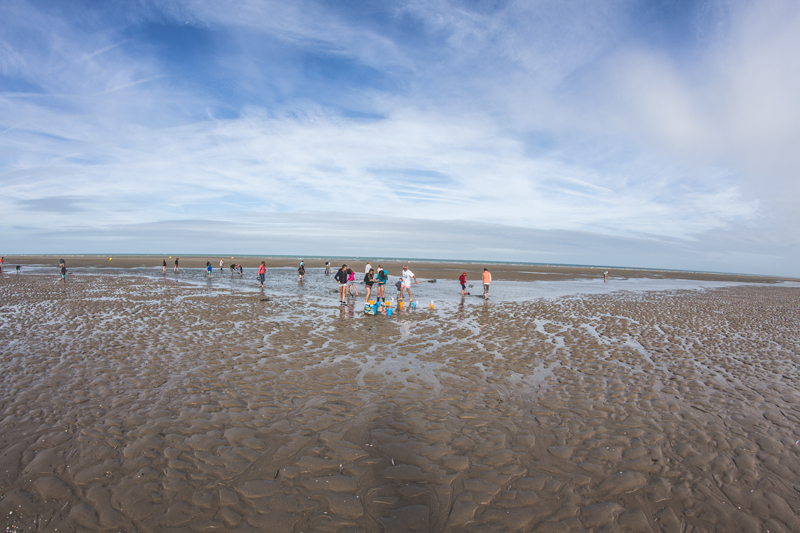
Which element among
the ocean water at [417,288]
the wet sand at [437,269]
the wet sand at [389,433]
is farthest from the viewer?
the wet sand at [437,269]

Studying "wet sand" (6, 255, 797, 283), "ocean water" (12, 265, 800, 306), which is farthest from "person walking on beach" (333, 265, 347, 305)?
"wet sand" (6, 255, 797, 283)

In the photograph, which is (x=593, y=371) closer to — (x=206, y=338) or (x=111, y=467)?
(x=111, y=467)

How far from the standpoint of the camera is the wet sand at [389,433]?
15.6 ft

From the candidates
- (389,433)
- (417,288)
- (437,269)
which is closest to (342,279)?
(417,288)

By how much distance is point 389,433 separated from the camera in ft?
22.3

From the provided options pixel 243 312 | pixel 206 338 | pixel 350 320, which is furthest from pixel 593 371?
pixel 243 312

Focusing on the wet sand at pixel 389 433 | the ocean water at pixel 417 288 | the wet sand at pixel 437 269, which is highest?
the wet sand at pixel 437 269

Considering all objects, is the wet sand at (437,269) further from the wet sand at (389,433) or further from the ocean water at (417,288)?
the wet sand at (389,433)

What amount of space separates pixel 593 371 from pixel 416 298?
1728cm

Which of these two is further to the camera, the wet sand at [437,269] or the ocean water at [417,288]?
the wet sand at [437,269]

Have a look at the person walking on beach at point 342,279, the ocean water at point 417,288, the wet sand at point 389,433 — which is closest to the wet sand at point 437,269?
the ocean water at point 417,288

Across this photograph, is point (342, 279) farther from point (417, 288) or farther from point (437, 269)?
point (437, 269)

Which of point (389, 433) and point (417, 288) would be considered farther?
Result: point (417, 288)

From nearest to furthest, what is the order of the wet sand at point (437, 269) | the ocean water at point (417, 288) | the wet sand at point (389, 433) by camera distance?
the wet sand at point (389, 433) < the ocean water at point (417, 288) < the wet sand at point (437, 269)
